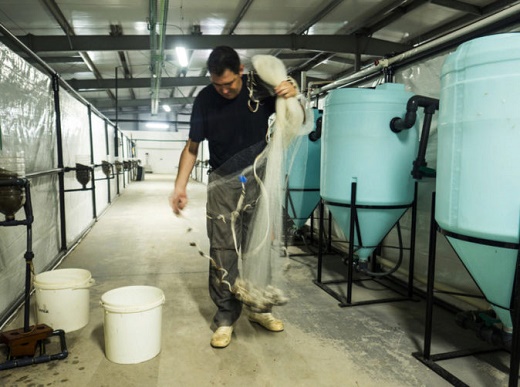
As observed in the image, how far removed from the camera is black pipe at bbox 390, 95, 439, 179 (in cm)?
181

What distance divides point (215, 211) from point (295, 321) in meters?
0.80

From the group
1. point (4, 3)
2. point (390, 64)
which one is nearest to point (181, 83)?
point (4, 3)

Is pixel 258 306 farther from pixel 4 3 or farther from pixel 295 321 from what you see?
pixel 4 3

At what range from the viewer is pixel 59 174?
311cm

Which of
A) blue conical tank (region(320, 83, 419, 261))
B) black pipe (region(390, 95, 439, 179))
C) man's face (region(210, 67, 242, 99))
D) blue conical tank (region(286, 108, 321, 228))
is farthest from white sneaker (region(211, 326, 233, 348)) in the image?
blue conical tank (region(286, 108, 321, 228))

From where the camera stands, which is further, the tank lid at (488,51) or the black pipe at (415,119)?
the black pipe at (415,119)

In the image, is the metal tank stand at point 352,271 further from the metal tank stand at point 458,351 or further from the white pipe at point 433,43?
the white pipe at point 433,43

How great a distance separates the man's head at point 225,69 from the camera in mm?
1523

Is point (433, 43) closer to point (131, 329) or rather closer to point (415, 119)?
point (415, 119)

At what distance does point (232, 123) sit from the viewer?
1.71 m

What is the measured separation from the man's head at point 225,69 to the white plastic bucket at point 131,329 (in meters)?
0.98

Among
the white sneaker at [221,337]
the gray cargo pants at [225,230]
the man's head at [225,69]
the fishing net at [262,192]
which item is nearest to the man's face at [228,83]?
the man's head at [225,69]

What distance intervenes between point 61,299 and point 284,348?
43.8 inches

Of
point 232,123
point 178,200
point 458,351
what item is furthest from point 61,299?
point 458,351
